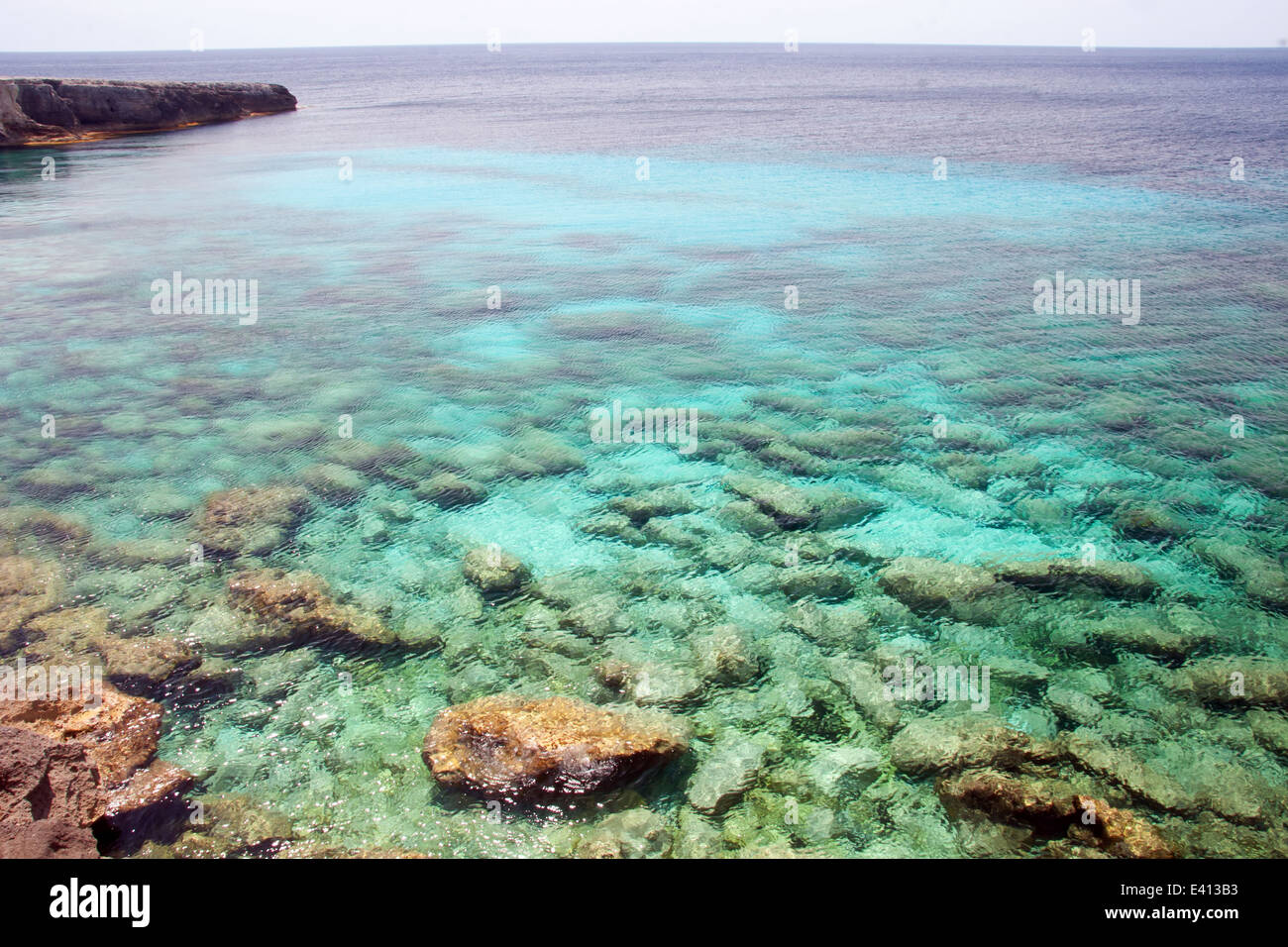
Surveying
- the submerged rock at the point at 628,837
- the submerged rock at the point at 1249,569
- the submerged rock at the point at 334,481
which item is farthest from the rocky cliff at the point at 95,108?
the submerged rock at the point at 1249,569

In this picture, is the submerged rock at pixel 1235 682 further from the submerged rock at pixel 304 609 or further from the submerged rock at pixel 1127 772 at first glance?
the submerged rock at pixel 304 609

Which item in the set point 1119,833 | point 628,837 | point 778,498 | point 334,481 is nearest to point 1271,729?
point 1119,833

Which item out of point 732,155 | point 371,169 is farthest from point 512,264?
point 732,155

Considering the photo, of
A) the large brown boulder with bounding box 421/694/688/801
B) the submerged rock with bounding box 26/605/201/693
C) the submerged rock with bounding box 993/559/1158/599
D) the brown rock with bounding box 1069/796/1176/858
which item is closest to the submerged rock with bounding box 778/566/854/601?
the submerged rock with bounding box 993/559/1158/599

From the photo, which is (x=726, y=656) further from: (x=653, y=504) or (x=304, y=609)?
(x=304, y=609)

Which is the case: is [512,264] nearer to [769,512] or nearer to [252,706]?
[769,512]

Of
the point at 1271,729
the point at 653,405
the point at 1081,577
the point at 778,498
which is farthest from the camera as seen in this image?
the point at 653,405

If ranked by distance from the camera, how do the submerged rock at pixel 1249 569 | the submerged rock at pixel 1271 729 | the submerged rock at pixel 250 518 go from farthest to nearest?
the submerged rock at pixel 250 518
the submerged rock at pixel 1249 569
the submerged rock at pixel 1271 729
